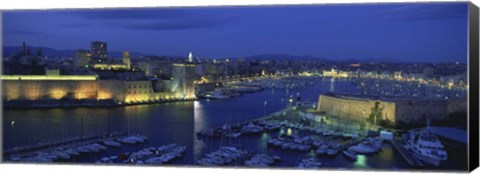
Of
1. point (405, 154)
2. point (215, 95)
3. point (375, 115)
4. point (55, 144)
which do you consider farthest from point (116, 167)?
point (405, 154)

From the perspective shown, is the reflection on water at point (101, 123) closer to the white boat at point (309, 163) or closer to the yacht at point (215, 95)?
the yacht at point (215, 95)

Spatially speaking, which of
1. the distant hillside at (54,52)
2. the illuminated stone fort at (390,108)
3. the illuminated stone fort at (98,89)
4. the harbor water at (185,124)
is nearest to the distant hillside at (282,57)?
the harbor water at (185,124)

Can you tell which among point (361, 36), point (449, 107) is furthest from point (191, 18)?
point (449, 107)

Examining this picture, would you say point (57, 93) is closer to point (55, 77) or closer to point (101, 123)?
point (55, 77)

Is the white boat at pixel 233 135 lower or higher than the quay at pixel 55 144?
higher

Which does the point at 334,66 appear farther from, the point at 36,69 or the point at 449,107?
the point at 36,69

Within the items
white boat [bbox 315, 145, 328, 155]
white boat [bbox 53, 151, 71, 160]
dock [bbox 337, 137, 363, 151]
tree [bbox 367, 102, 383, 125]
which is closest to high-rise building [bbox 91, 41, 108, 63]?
white boat [bbox 53, 151, 71, 160]
